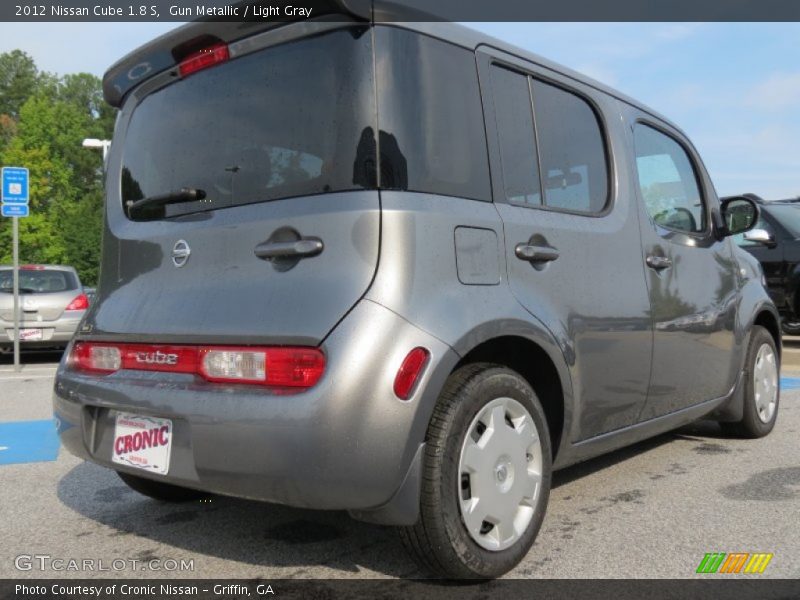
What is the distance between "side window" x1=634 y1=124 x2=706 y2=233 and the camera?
3762mm

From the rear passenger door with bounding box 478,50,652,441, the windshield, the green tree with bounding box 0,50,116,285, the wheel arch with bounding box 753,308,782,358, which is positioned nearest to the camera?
the rear passenger door with bounding box 478,50,652,441

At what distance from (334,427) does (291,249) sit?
1.86 feet

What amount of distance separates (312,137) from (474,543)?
1367mm

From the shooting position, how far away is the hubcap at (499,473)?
2.48m

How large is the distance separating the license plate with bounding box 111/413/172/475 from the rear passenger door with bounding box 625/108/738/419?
2.07 metres

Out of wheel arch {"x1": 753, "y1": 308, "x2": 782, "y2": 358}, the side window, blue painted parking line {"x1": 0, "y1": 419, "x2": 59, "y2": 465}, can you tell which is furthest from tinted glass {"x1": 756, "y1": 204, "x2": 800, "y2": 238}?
blue painted parking line {"x1": 0, "y1": 419, "x2": 59, "y2": 465}

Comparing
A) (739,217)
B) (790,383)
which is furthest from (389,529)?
(790,383)

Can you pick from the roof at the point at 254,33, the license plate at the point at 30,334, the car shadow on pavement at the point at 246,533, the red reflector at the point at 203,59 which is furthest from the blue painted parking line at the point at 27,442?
the license plate at the point at 30,334

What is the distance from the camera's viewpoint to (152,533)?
3.17m

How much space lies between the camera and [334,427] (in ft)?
7.21

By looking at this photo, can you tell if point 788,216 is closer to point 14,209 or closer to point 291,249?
point 291,249

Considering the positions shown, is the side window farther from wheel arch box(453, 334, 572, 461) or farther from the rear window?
the rear window

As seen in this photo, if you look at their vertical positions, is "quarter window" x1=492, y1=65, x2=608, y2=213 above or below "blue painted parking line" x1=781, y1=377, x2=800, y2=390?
above

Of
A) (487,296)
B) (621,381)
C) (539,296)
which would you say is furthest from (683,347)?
(487,296)
